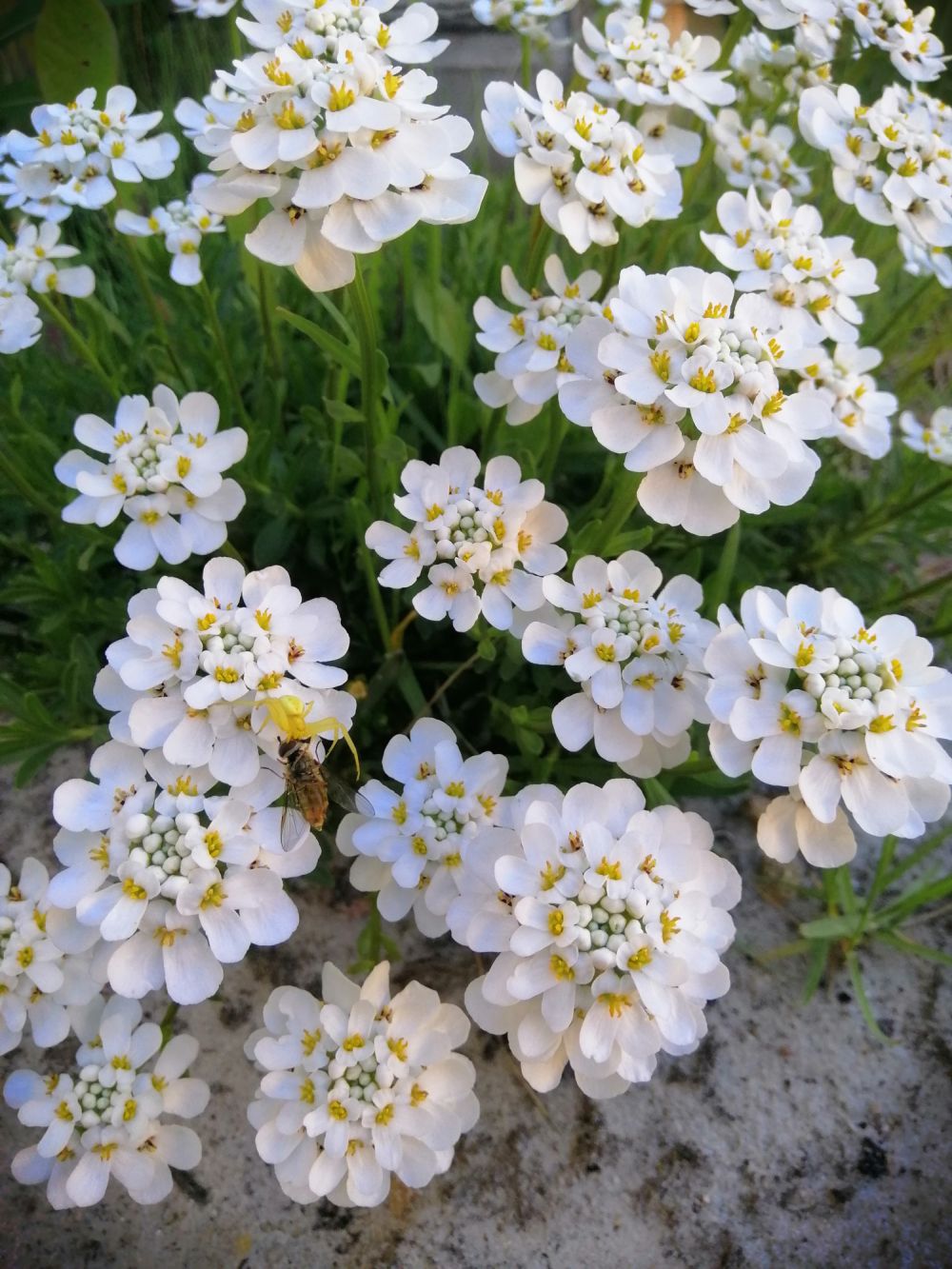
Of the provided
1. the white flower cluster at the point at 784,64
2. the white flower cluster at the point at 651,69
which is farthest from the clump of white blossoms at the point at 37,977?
the white flower cluster at the point at 784,64

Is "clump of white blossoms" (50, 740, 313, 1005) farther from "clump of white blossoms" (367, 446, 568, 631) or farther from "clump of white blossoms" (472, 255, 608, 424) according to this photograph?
"clump of white blossoms" (472, 255, 608, 424)

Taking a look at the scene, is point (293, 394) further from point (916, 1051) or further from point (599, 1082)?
point (916, 1051)

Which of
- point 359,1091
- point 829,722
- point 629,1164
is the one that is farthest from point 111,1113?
point 829,722

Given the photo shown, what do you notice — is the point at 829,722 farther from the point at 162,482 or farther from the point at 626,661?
the point at 162,482

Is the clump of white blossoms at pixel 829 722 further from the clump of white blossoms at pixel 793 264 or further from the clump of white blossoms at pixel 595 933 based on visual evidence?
the clump of white blossoms at pixel 793 264

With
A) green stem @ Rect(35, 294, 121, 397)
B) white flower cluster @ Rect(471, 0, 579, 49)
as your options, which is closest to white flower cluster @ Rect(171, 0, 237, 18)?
white flower cluster @ Rect(471, 0, 579, 49)

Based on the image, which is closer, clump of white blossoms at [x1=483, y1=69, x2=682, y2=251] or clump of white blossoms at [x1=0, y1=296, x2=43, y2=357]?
clump of white blossoms at [x1=483, y1=69, x2=682, y2=251]
